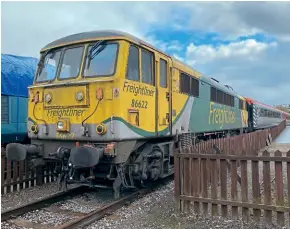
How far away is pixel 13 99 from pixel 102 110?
5.69m

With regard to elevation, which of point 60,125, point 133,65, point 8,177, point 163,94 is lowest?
point 8,177

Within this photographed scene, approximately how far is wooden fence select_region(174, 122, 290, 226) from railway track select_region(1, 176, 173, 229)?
1.30 metres

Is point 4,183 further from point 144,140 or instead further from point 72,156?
point 144,140

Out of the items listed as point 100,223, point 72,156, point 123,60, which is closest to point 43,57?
point 123,60

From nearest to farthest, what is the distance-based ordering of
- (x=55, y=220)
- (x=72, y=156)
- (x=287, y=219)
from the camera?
1. (x=287, y=219)
2. (x=55, y=220)
3. (x=72, y=156)

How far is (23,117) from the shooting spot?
10945 millimetres

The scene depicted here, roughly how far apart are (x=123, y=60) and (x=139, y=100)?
90cm

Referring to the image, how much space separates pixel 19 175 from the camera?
8.15m

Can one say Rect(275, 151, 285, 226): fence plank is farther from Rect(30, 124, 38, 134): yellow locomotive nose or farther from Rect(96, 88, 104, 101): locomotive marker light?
Rect(30, 124, 38, 134): yellow locomotive nose

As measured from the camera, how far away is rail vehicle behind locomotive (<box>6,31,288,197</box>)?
20.8ft

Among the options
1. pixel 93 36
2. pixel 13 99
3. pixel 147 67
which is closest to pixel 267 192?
pixel 147 67

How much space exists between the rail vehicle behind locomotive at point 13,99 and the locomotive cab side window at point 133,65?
5.39 metres

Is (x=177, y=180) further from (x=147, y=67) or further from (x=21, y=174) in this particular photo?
(x=21, y=174)

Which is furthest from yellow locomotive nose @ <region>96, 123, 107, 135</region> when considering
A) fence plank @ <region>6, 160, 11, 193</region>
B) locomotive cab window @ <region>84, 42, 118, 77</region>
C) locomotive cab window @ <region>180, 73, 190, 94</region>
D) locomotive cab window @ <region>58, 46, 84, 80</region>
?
locomotive cab window @ <region>180, 73, 190, 94</region>
